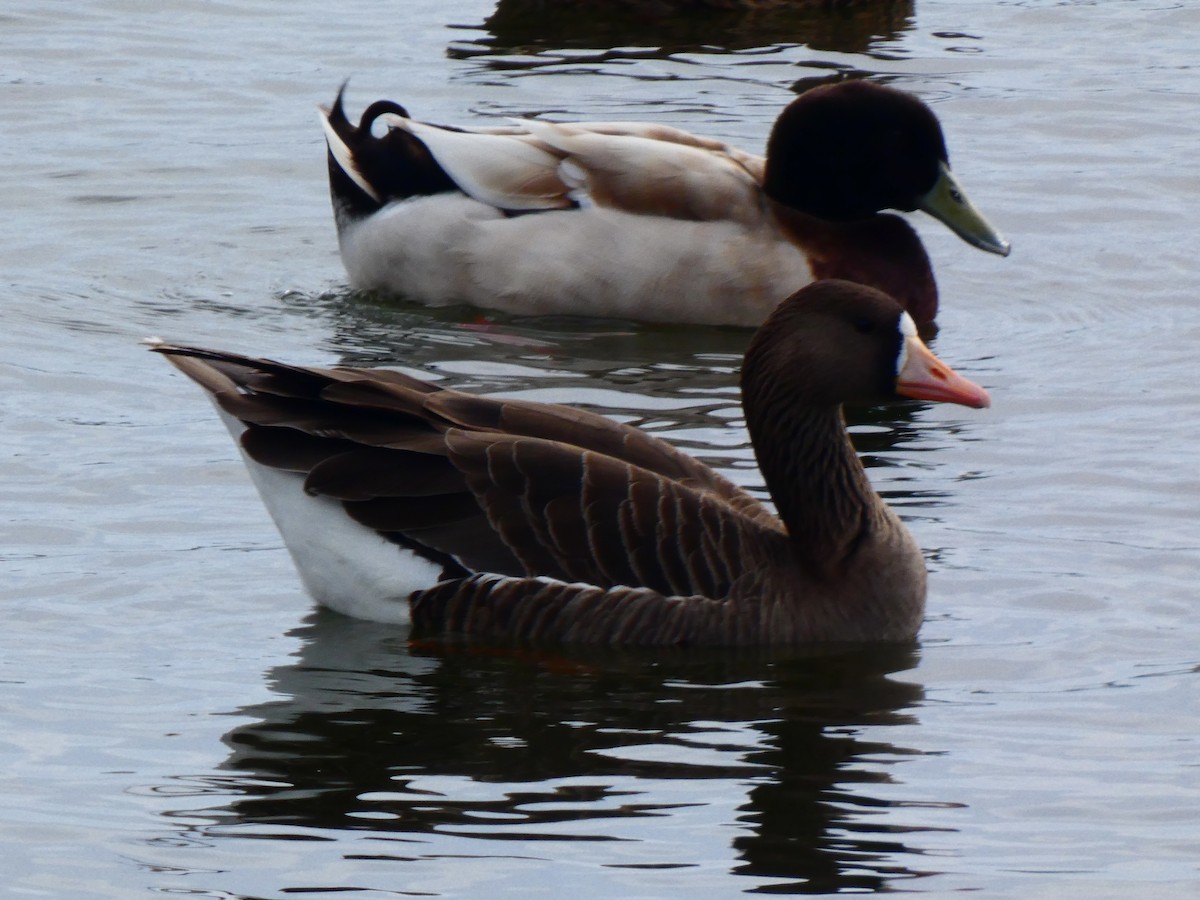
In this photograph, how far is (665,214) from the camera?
11461 millimetres

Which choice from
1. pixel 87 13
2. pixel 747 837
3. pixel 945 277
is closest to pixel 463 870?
pixel 747 837

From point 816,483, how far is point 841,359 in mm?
430

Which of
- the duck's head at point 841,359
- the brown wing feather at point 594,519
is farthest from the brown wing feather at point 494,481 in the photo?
the duck's head at point 841,359

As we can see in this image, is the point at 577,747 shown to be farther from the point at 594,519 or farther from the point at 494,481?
the point at 494,481

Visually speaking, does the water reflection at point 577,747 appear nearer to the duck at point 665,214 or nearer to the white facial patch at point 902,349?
the white facial patch at point 902,349

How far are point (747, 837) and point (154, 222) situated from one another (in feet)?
25.9

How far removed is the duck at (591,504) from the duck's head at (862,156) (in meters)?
3.70

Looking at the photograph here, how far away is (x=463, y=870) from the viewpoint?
5.73 metres

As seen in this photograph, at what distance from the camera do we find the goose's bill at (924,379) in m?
7.80

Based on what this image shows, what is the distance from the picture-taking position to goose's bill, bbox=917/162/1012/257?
11.6 m

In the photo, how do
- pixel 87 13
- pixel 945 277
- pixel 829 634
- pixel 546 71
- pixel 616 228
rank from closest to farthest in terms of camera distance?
pixel 829 634 < pixel 616 228 < pixel 945 277 < pixel 546 71 < pixel 87 13

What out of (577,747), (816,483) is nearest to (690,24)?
(816,483)

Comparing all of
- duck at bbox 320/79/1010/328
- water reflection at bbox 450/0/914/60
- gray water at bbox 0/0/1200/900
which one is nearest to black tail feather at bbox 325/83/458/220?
duck at bbox 320/79/1010/328

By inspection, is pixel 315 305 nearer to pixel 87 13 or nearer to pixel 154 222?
pixel 154 222
